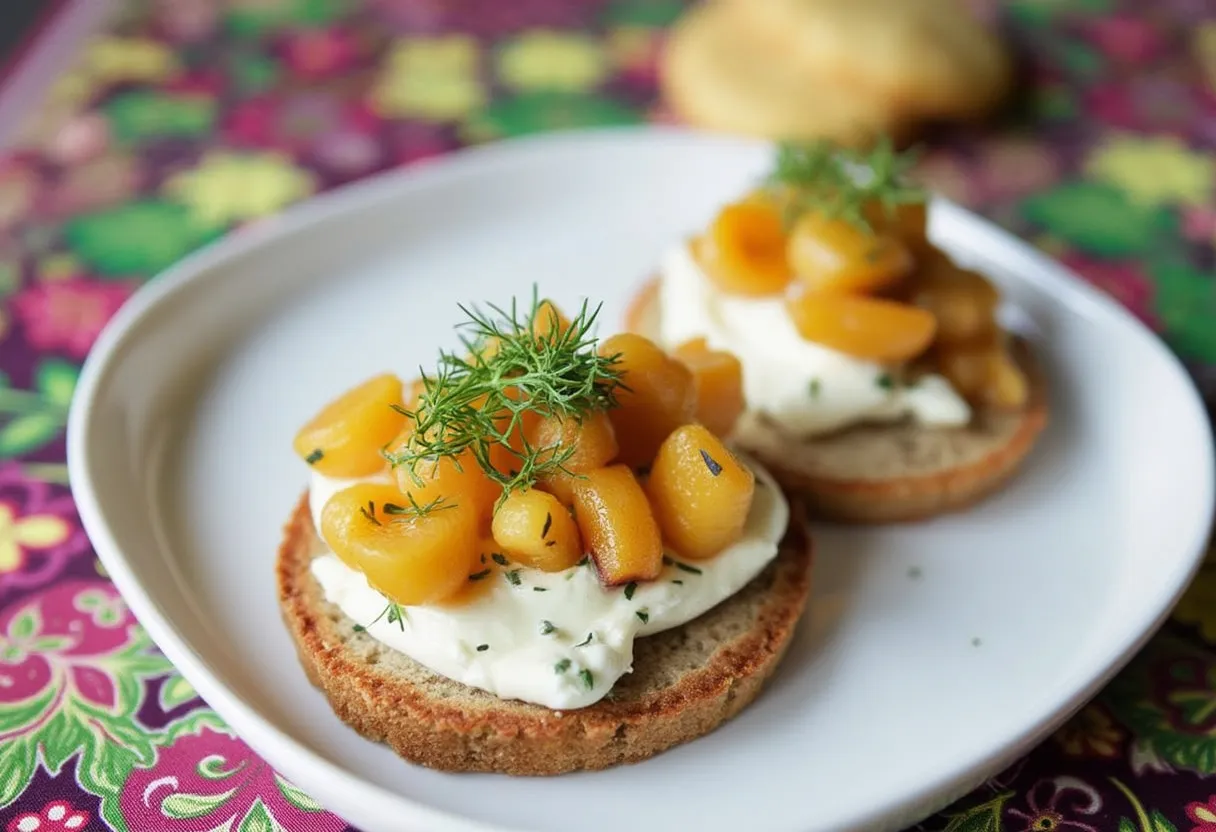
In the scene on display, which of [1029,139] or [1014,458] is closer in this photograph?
[1014,458]

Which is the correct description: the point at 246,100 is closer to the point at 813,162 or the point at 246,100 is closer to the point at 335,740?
the point at 813,162

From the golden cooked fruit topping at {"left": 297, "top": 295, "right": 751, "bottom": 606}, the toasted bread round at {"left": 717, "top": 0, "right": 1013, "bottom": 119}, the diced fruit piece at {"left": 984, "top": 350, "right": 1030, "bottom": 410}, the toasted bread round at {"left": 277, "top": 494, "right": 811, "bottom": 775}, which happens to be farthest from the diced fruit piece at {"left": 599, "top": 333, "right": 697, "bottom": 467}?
the toasted bread round at {"left": 717, "top": 0, "right": 1013, "bottom": 119}

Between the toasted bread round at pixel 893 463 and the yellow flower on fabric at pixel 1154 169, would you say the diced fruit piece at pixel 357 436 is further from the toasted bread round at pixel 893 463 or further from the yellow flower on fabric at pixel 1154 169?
the yellow flower on fabric at pixel 1154 169

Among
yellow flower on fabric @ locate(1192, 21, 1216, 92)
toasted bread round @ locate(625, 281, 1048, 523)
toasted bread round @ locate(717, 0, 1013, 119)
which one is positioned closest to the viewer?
toasted bread round @ locate(625, 281, 1048, 523)

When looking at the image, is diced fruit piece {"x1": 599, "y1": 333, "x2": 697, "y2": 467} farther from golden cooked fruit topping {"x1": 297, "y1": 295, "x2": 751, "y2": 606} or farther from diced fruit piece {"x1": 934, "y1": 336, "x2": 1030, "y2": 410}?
diced fruit piece {"x1": 934, "y1": 336, "x2": 1030, "y2": 410}

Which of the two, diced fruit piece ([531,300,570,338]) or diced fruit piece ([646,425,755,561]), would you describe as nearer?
diced fruit piece ([646,425,755,561])

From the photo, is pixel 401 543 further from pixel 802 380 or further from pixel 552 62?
pixel 552 62

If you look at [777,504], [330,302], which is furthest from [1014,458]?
[330,302]
